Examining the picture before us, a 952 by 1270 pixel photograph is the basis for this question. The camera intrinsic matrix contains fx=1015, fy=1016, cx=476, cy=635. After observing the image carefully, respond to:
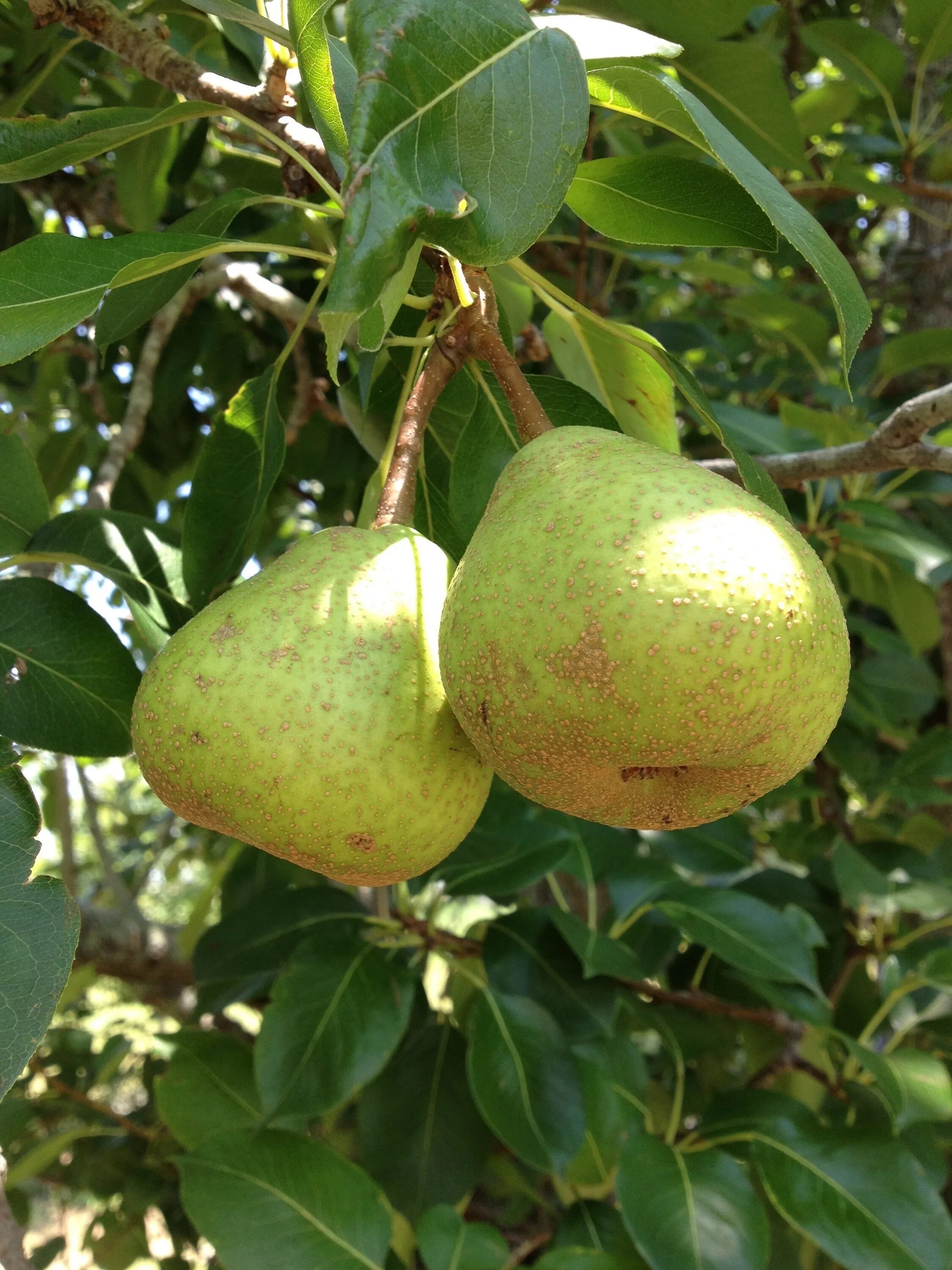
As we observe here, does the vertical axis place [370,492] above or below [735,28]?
below

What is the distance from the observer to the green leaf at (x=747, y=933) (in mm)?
1605

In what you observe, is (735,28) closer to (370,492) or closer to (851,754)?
(370,492)

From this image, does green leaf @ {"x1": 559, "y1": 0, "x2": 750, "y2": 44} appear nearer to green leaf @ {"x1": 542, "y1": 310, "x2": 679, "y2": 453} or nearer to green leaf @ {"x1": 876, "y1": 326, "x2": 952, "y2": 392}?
green leaf @ {"x1": 542, "y1": 310, "x2": 679, "y2": 453}

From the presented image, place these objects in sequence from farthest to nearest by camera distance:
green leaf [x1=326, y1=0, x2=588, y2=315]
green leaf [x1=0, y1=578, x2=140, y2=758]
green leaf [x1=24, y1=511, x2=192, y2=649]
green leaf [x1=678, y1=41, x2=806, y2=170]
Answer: green leaf [x1=678, y1=41, x2=806, y2=170]
green leaf [x1=24, y1=511, x2=192, y2=649]
green leaf [x1=0, y1=578, x2=140, y2=758]
green leaf [x1=326, y1=0, x2=588, y2=315]

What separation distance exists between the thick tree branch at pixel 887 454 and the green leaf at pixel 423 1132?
110cm

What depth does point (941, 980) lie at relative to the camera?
1.86 m

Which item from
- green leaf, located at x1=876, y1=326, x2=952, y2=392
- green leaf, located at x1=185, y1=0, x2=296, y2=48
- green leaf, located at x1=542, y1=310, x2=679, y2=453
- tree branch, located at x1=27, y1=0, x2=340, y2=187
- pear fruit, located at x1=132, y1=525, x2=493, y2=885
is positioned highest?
green leaf, located at x1=185, y1=0, x2=296, y2=48

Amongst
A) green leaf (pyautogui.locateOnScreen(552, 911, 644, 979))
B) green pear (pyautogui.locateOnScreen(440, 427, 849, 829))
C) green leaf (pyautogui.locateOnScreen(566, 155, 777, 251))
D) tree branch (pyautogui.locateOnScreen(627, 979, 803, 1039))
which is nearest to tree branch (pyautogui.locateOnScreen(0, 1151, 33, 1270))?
green pear (pyautogui.locateOnScreen(440, 427, 849, 829))

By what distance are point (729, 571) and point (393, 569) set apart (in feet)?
1.07

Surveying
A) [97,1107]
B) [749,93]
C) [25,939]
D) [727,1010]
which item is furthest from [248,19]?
[97,1107]

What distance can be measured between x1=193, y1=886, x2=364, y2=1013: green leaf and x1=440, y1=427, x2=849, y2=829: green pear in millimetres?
1046

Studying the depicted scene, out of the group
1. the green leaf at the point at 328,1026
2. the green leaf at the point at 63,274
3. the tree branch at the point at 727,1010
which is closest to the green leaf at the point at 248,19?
the green leaf at the point at 63,274

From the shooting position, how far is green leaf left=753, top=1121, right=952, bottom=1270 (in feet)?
4.73

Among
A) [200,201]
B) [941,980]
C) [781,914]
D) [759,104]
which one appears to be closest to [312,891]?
[781,914]
